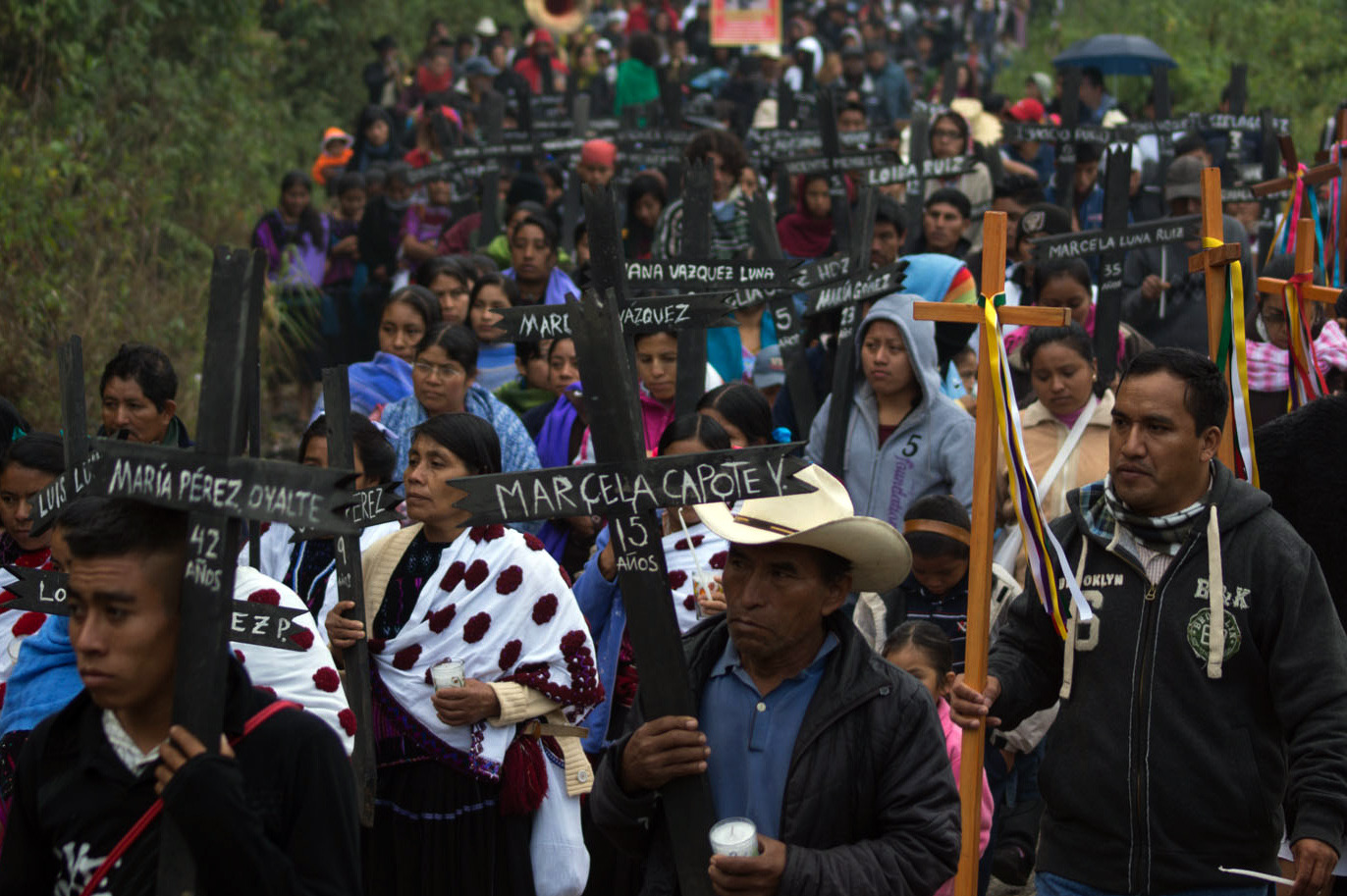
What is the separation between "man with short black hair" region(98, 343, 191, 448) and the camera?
653 centimetres

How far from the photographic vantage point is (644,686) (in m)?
3.66

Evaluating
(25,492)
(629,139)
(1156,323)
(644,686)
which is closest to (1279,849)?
(644,686)

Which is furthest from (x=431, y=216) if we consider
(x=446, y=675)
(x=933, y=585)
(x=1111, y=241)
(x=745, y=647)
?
(x=745, y=647)

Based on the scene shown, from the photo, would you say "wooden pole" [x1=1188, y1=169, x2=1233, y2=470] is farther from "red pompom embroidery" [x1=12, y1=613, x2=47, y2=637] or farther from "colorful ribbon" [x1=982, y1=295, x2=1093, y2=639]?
"red pompom embroidery" [x1=12, y1=613, x2=47, y2=637]

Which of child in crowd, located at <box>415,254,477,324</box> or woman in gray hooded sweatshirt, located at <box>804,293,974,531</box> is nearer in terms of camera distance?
woman in gray hooded sweatshirt, located at <box>804,293,974,531</box>

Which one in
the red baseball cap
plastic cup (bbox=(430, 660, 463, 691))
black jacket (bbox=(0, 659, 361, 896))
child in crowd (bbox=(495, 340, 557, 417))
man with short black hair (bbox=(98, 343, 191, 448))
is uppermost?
the red baseball cap

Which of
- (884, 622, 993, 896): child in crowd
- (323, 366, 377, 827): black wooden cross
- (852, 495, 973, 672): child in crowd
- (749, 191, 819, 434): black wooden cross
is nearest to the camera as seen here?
(323, 366, 377, 827): black wooden cross

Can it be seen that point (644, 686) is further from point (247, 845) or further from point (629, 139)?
point (629, 139)

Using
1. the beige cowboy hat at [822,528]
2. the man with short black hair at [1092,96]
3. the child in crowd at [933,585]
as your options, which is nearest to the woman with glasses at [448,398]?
the child in crowd at [933,585]

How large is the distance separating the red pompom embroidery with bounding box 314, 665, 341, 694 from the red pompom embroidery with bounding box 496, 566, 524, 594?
1007 millimetres

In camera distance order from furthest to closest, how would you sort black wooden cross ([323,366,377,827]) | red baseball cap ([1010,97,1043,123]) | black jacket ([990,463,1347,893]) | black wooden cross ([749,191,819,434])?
red baseball cap ([1010,97,1043,123]) < black wooden cross ([749,191,819,434]) < black wooden cross ([323,366,377,827]) < black jacket ([990,463,1347,893])

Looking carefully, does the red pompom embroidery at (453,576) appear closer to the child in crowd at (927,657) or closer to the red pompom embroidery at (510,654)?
the red pompom embroidery at (510,654)

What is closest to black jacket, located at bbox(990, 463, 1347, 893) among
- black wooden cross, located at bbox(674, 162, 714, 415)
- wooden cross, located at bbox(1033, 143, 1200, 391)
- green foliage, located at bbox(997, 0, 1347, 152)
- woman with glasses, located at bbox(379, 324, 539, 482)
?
wooden cross, located at bbox(1033, 143, 1200, 391)

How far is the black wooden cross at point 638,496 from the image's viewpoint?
362 cm
